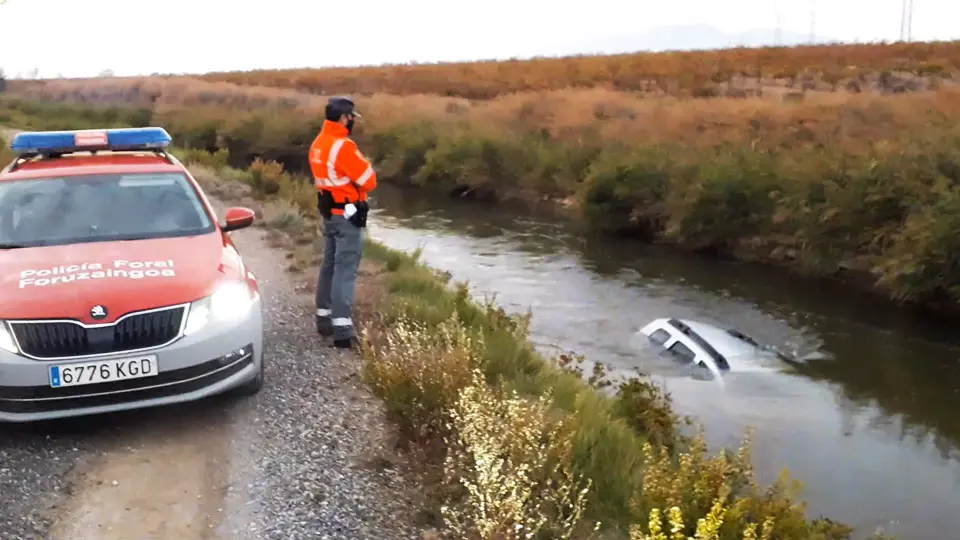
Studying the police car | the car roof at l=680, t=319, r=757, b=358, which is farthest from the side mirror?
the car roof at l=680, t=319, r=757, b=358

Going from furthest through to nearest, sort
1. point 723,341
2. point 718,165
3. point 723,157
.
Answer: point 723,157 < point 718,165 < point 723,341

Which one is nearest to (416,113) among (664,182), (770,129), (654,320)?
(770,129)

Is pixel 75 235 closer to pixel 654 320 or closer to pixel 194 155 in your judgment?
pixel 654 320

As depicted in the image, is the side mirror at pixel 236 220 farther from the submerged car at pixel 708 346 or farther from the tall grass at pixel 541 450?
the submerged car at pixel 708 346

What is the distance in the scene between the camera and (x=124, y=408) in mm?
5836

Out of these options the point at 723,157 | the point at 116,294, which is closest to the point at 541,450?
the point at 116,294

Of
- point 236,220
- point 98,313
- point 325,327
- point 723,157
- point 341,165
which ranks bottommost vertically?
point 325,327

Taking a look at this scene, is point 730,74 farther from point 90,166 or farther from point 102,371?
point 102,371

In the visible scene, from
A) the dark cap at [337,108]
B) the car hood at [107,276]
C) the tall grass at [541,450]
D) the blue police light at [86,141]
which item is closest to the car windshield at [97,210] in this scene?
the car hood at [107,276]

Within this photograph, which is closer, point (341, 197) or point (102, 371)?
point (102, 371)

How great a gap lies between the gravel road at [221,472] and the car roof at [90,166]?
1.93 metres

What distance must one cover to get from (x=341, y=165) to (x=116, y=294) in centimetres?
227

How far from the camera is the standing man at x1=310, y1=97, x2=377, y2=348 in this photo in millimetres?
7469

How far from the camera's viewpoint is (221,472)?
18.0ft
